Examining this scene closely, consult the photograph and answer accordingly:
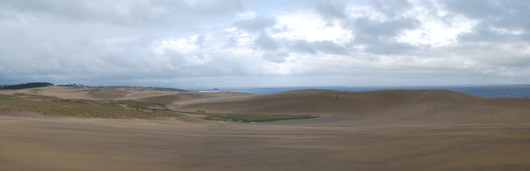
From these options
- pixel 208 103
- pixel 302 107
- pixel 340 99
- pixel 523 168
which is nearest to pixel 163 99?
pixel 208 103

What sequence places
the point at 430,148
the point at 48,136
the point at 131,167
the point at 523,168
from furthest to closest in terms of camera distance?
the point at 48,136 < the point at 430,148 < the point at 131,167 < the point at 523,168

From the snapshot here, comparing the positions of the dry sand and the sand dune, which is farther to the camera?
the sand dune

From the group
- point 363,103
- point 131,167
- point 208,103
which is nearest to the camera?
point 131,167

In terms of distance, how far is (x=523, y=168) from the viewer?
3725mm

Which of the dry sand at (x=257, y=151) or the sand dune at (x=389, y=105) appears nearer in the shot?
the dry sand at (x=257, y=151)

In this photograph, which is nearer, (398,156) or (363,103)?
(398,156)

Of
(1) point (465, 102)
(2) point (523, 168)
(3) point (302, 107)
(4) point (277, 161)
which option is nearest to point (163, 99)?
(3) point (302, 107)

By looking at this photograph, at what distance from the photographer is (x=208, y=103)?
30875mm

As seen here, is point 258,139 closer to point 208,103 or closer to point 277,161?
point 277,161

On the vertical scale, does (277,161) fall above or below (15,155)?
below

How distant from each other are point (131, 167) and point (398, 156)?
4188 millimetres

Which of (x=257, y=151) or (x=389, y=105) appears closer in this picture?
(x=257, y=151)

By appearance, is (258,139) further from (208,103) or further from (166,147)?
(208,103)

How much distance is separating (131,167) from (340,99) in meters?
25.5
